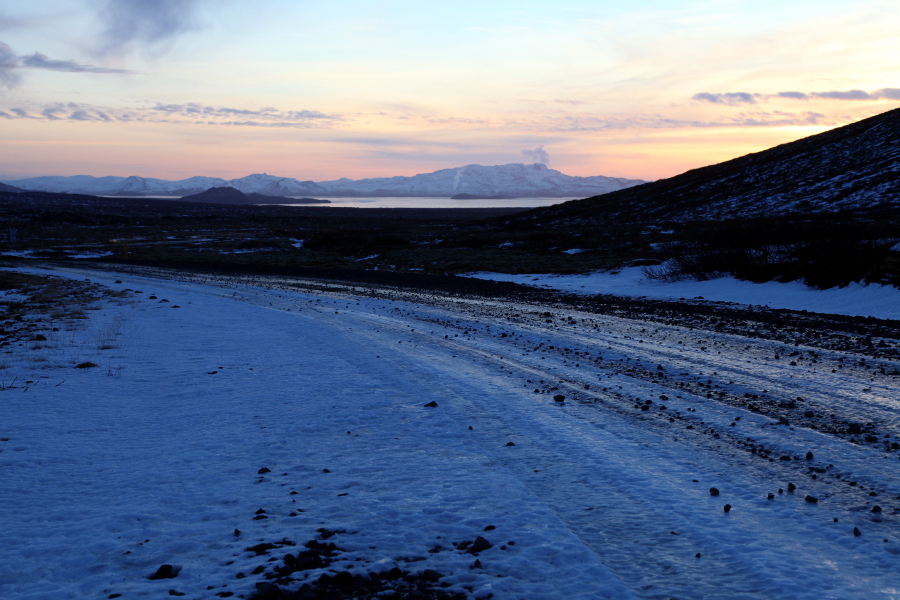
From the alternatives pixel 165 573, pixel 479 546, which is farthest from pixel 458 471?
pixel 165 573

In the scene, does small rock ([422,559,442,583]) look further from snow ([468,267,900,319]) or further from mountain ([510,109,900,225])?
mountain ([510,109,900,225])

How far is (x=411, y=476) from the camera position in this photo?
5504mm

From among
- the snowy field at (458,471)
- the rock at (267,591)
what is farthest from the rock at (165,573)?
the rock at (267,591)

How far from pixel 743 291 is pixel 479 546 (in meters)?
19.1

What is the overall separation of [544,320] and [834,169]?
2864 inches

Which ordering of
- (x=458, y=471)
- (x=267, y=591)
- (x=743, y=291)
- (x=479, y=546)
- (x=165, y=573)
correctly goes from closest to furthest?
(x=267, y=591)
(x=165, y=573)
(x=479, y=546)
(x=458, y=471)
(x=743, y=291)

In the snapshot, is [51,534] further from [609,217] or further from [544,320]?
[609,217]

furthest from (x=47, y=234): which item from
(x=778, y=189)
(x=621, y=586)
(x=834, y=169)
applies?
(x=834, y=169)

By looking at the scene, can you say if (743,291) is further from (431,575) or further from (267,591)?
(267,591)

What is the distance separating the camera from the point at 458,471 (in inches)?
220

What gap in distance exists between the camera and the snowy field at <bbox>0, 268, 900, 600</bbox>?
3936 millimetres

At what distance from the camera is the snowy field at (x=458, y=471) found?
12.9 feet

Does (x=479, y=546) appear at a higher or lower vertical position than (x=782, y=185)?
lower

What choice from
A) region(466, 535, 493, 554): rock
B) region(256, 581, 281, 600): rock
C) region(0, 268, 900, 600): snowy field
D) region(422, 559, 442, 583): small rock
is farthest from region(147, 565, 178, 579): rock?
region(466, 535, 493, 554): rock
